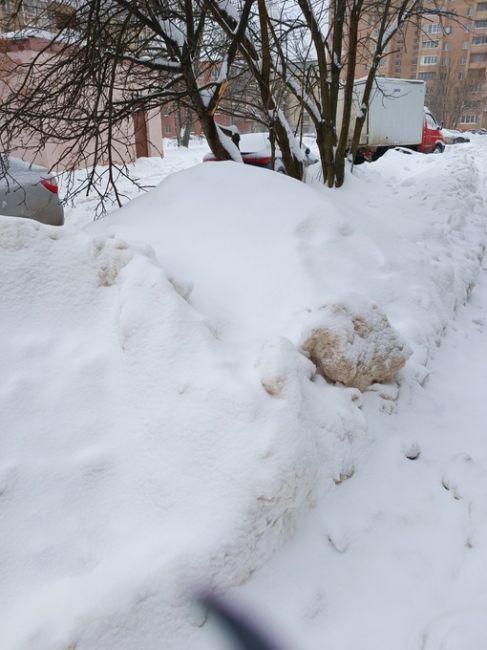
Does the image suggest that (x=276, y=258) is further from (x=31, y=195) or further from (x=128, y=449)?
(x=31, y=195)

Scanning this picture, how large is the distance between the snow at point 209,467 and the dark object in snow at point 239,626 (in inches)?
2.0

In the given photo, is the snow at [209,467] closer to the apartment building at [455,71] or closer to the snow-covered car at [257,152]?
the snow-covered car at [257,152]

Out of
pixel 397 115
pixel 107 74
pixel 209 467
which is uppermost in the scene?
pixel 107 74

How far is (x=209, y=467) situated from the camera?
1.89 m

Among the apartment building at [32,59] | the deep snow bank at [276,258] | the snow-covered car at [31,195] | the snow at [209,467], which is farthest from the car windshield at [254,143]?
the snow at [209,467]

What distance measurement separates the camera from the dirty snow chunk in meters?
2.71

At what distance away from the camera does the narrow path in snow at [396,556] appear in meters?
1.76

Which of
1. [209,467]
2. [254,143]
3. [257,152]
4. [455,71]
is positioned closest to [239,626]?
[209,467]


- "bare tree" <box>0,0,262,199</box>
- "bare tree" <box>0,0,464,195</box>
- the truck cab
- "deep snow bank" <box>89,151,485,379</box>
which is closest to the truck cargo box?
the truck cab

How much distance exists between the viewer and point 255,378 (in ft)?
7.20

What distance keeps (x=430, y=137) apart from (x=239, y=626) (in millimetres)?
21408

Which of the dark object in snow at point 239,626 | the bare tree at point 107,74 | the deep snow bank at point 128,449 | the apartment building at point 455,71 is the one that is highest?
the apartment building at point 455,71

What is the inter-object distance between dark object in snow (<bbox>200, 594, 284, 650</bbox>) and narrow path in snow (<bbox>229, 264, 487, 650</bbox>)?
2.3 inches

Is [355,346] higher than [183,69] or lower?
lower
